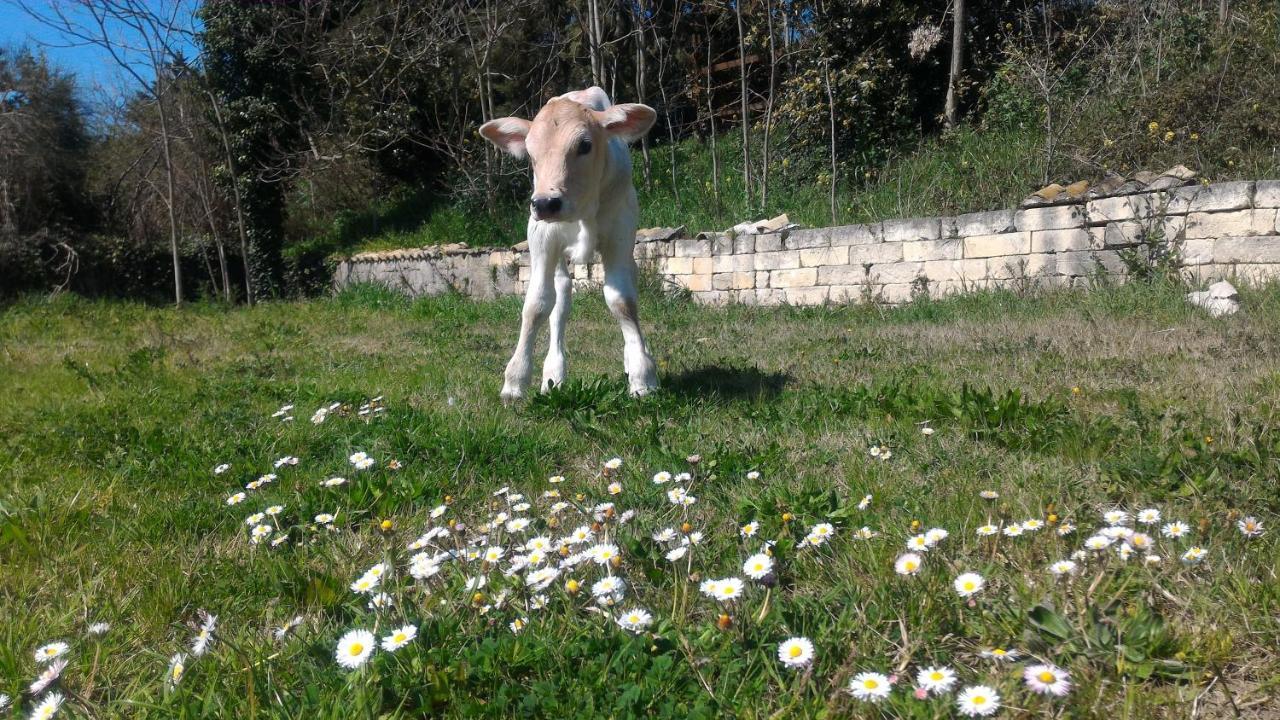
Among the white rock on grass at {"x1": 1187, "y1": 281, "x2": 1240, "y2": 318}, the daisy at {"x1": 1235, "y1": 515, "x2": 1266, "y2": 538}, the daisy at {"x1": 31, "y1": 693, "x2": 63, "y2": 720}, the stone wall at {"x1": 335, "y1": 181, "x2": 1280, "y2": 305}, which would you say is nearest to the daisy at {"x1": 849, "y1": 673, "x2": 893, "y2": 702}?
the daisy at {"x1": 1235, "y1": 515, "x2": 1266, "y2": 538}

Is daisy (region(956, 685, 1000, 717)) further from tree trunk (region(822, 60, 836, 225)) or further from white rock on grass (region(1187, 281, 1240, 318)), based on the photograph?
tree trunk (region(822, 60, 836, 225))

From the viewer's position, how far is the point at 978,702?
1.32 m

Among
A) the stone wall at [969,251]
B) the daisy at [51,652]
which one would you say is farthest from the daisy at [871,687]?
the stone wall at [969,251]

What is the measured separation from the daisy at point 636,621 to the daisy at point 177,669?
871mm

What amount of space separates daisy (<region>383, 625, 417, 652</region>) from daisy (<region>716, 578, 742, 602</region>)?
0.63m

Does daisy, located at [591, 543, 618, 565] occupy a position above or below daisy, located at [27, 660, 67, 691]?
above

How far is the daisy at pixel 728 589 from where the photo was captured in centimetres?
168

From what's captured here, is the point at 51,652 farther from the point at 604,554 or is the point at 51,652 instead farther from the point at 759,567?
the point at 759,567

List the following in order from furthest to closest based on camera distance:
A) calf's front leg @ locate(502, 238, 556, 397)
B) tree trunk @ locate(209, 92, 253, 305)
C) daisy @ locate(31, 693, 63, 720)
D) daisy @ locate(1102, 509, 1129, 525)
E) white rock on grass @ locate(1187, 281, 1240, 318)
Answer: tree trunk @ locate(209, 92, 253, 305)
white rock on grass @ locate(1187, 281, 1240, 318)
calf's front leg @ locate(502, 238, 556, 397)
daisy @ locate(1102, 509, 1129, 525)
daisy @ locate(31, 693, 63, 720)

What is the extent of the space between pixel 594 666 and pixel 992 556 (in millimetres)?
981

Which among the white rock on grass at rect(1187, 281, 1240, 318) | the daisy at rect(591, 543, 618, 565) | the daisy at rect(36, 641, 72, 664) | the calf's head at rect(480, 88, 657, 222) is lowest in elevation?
the daisy at rect(36, 641, 72, 664)

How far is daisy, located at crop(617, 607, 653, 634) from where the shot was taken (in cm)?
166

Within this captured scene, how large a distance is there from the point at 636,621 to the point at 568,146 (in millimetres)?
2583

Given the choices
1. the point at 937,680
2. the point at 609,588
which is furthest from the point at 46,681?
the point at 937,680
